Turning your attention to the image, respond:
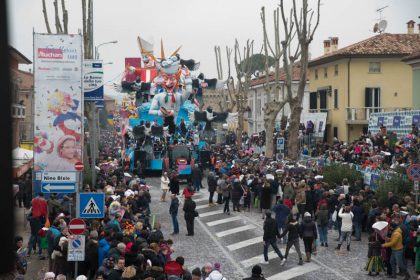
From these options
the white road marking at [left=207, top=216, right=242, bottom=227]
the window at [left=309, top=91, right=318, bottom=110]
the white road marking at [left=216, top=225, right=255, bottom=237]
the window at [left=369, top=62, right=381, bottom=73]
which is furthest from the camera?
the window at [left=309, top=91, right=318, bottom=110]

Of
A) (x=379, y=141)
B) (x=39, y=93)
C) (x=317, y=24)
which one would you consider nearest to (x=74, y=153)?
(x=39, y=93)

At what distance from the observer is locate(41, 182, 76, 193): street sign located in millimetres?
19234

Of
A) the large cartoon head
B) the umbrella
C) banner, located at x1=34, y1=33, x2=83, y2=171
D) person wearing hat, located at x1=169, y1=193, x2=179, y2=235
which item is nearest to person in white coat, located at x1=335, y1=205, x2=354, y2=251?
the umbrella

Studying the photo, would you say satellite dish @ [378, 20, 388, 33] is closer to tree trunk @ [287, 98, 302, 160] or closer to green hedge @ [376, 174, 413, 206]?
tree trunk @ [287, 98, 302, 160]

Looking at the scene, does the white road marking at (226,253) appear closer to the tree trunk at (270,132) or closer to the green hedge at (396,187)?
the green hedge at (396,187)

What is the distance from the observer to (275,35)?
150 ft

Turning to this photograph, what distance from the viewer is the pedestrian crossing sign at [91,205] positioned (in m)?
14.1

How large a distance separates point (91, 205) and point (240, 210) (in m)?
12.3

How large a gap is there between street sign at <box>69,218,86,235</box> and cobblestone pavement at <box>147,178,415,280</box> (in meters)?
4.16

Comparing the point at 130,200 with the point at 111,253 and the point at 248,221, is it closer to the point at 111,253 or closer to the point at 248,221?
the point at 248,221

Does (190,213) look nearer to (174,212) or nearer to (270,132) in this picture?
(174,212)

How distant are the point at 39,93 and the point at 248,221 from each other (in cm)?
824

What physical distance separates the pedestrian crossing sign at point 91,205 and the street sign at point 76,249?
2.11 m

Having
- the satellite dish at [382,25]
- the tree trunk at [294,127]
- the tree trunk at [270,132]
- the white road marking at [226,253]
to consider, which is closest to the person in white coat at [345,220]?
the white road marking at [226,253]
